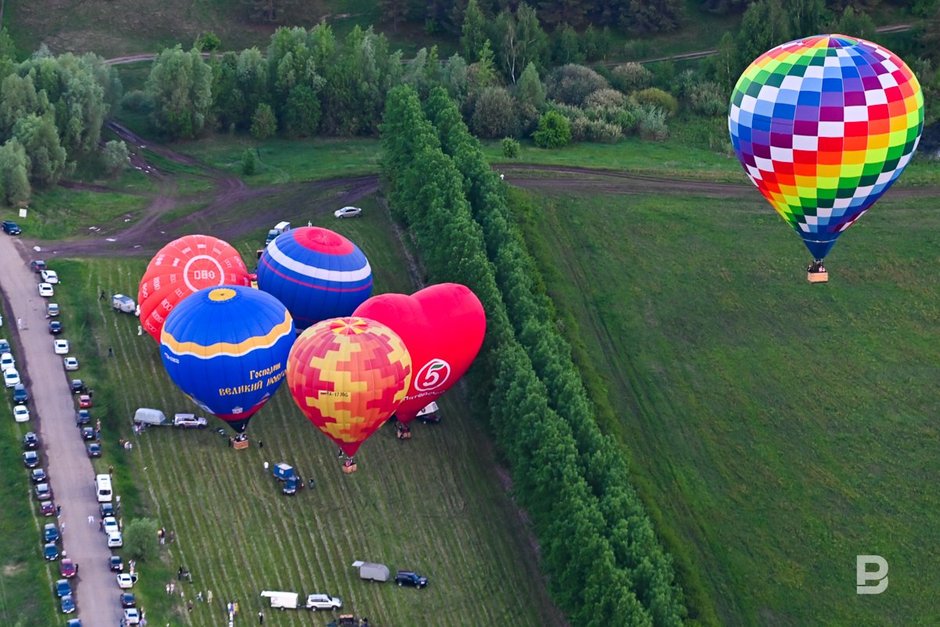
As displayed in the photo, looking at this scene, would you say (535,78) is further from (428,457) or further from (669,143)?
(428,457)

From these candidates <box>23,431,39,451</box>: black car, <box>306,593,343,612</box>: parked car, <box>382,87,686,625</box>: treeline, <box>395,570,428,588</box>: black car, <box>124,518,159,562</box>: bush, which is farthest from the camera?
<box>23,431,39,451</box>: black car

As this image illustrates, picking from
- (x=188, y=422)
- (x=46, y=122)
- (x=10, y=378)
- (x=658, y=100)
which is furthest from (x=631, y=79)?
(x=10, y=378)

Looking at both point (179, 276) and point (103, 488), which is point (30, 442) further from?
point (179, 276)

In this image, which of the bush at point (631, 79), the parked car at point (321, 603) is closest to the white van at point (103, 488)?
the parked car at point (321, 603)

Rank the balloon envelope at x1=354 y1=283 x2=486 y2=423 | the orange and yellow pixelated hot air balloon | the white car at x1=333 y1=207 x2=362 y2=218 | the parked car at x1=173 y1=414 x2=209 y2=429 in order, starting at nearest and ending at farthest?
the orange and yellow pixelated hot air balloon, the balloon envelope at x1=354 y1=283 x2=486 y2=423, the parked car at x1=173 y1=414 x2=209 y2=429, the white car at x1=333 y1=207 x2=362 y2=218

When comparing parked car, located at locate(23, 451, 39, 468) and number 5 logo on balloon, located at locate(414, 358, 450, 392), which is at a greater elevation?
number 5 logo on balloon, located at locate(414, 358, 450, 392)

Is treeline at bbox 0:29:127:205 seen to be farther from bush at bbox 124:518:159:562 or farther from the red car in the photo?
the red car

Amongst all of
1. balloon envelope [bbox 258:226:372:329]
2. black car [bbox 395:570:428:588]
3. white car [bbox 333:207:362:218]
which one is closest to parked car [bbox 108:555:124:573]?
black car [bbox 395:570:428:588]
